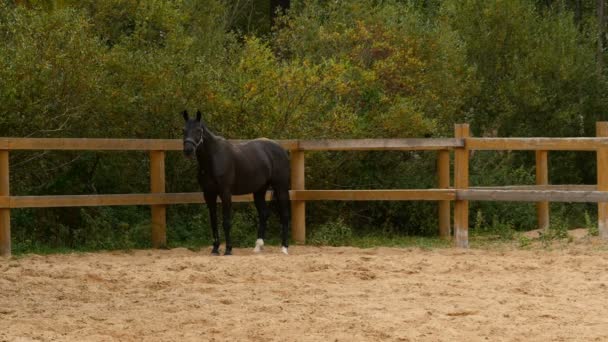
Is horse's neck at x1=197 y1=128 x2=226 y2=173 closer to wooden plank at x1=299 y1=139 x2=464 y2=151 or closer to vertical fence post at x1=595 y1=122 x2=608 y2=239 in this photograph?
wooden plank at x1=299 y1=139 x2=464 y2=151

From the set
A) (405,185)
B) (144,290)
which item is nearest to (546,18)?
(405,185)

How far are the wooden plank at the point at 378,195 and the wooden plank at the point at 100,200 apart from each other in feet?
3.15

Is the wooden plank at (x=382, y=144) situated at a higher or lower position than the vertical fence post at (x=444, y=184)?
higher

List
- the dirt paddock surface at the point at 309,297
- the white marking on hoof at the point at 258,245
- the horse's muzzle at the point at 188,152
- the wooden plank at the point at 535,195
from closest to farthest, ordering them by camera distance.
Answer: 1. the dirt paddock surface at the point at 309,297
2. the horse's muzzle at the point at 188,152
3. the wooden plank at the point at 535,195
4. the white marking on hoof at the point at 258,245

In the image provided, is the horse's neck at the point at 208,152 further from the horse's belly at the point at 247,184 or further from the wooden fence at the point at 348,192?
the wooden fence at the point at 348,192

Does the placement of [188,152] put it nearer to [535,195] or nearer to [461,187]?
[461,187]

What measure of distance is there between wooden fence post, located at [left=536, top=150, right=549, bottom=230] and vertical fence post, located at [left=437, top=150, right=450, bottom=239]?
167cm

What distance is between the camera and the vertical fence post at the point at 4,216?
1182 centimetres

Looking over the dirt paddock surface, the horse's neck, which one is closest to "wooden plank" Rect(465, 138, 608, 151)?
the dirt paddock surface

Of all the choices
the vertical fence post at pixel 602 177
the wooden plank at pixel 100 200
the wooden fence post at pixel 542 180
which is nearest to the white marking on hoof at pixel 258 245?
the wooden plank at pixel 100 200

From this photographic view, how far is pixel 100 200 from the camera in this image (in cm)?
1254

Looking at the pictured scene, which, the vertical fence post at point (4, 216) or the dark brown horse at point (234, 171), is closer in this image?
the vertical fence post at point (4, 216)

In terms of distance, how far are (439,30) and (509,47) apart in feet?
12.4

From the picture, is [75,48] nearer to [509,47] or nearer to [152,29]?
[152,29]
